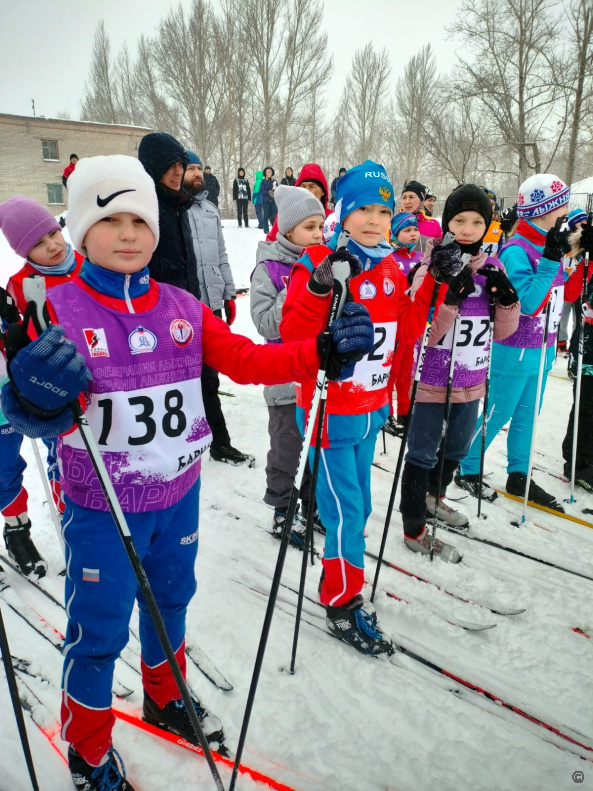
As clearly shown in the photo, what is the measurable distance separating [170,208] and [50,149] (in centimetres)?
3284

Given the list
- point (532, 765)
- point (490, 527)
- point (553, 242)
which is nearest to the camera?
point (532, 765)

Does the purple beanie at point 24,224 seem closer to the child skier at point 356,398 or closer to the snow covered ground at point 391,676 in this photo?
the child skier at point 356,398

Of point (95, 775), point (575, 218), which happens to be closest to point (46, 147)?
point (575, 218)

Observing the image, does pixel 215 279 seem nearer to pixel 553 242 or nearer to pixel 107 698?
pixel 553 242

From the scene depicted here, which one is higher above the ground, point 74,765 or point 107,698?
point 107,698

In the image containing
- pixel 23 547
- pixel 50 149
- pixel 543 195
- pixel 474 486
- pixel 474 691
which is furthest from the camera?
pixel 50 149

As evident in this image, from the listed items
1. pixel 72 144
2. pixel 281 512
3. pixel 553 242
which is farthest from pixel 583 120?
pixel 72 144

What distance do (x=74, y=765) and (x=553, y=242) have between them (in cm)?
366

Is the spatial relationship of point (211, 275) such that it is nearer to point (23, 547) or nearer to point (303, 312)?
point (303, 312)

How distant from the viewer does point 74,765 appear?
162 centimetres

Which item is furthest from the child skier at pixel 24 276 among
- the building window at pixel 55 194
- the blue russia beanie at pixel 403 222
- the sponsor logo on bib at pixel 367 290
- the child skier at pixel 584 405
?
the building window at pixel 55 194

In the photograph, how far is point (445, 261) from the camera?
2400mm

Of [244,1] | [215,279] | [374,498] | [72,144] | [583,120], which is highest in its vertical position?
[244,1]

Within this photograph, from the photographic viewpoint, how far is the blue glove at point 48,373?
4.07ft
